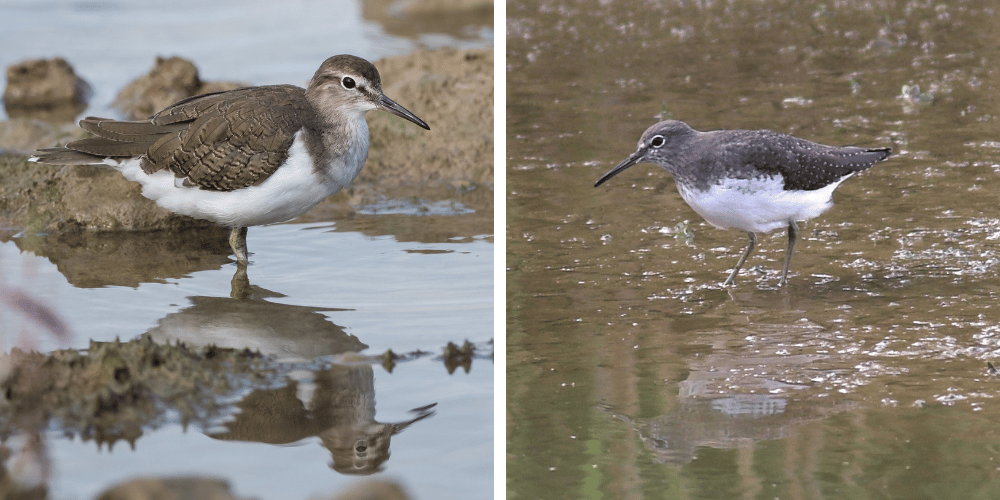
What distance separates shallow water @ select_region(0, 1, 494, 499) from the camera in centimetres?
432

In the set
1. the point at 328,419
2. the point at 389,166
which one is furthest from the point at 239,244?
the point at 328,419

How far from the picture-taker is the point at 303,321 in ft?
19.8

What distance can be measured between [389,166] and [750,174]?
3472 millimetres

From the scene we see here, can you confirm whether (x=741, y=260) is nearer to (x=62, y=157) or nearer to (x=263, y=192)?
(x=263, y=192)

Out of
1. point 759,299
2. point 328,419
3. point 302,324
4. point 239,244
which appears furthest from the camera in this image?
point 239,244

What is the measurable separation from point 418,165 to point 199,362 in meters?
4.17

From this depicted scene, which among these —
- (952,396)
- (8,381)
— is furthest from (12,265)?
(952,396)

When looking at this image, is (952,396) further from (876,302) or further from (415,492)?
(415,492)

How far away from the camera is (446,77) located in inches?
378

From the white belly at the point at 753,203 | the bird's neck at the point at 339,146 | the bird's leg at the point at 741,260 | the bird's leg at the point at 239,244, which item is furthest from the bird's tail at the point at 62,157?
the bird's leg at the point at 741,260

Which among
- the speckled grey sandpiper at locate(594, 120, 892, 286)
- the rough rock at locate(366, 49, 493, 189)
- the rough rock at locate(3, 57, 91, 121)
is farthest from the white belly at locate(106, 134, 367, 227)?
the rough rock at locate(3, 57, 91, 121)

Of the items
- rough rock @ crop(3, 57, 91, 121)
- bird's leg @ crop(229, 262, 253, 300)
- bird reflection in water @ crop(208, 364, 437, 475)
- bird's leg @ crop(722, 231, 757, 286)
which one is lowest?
bird reflection in water @ crop(208, 364, 437, 475)

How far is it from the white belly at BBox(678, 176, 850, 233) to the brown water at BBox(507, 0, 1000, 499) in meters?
0.34

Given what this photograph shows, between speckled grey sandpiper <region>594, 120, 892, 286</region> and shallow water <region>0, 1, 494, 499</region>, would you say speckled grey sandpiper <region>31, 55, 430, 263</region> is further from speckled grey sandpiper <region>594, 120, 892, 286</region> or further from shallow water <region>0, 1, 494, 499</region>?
speckled grey sandpiper <region>594, 120, 892, 286</region>
